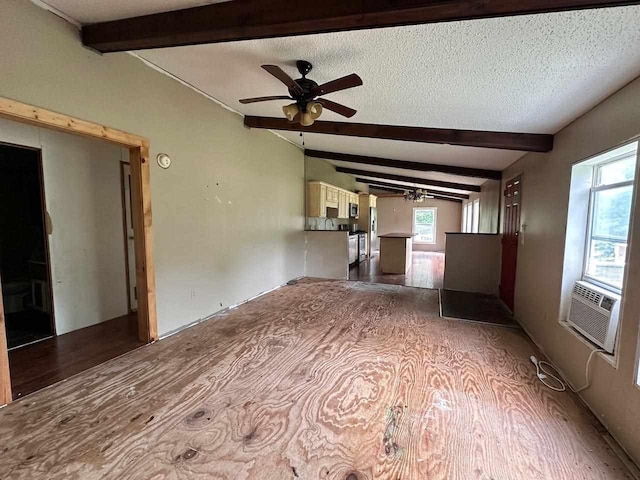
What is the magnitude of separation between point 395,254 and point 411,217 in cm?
533

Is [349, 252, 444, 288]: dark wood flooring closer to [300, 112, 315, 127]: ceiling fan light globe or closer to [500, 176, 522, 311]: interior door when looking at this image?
[500, 176, 522, 311]: interior door

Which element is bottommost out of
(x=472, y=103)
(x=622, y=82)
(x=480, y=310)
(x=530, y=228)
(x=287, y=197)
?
(x=480, y=310)

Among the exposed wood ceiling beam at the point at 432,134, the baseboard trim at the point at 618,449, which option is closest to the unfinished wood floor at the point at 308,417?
the baseboard trim at the point at 618,449

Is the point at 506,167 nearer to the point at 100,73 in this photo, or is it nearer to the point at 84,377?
the point at 100,73

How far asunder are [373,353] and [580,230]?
82.7 inches

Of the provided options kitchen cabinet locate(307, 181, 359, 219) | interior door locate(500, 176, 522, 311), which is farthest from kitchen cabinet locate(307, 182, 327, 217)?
interior door locate(500, 176, 522, 311)

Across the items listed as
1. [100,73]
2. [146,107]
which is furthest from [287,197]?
[100,73]

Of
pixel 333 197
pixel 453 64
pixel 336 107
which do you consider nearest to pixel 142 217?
pixel 336 107

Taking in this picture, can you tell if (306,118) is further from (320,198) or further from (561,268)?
(320,198)

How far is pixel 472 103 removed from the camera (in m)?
2.58

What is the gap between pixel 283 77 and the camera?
85.4 inches

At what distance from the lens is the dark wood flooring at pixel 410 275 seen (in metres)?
5.90

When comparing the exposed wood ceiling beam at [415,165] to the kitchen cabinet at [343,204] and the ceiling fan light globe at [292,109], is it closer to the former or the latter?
the kitchen cabinet at [343,204]

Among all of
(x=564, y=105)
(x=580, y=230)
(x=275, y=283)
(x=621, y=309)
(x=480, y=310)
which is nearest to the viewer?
(x=621, y=309)
